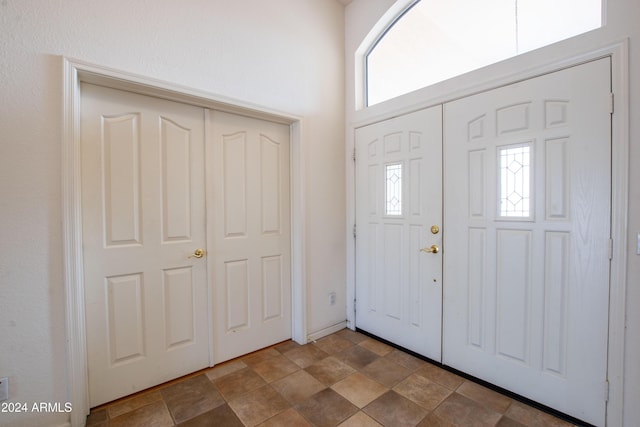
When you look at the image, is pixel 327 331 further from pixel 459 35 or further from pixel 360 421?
pixel 459 35

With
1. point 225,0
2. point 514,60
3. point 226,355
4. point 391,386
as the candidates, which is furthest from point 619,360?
point 225,0

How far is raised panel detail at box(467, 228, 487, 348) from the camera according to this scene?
1997 millimetres

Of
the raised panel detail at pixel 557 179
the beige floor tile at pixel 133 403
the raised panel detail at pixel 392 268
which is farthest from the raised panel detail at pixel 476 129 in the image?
the beige floor tile at pixel 133 403

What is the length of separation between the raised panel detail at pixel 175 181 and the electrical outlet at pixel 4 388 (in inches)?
40.0

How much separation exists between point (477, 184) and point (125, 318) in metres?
2.59

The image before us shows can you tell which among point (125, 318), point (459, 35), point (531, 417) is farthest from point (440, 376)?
point (459, 35)

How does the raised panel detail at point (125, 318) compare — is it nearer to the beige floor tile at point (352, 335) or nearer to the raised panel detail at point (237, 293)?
the raised panel detail at point (237, 293)

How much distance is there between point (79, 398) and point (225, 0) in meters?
2.81

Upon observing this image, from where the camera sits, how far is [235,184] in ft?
7.66

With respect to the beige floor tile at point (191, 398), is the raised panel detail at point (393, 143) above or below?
above

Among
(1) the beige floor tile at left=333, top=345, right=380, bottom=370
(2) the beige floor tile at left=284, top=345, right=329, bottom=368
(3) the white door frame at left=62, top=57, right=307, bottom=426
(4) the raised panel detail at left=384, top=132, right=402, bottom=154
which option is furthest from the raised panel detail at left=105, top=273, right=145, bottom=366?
(4) the raised panel detail at left=384, top=132, right=402, bottom=154

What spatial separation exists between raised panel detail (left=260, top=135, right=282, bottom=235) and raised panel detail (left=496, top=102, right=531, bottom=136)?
1738mm

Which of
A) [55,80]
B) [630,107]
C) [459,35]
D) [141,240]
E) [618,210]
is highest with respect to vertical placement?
[459,35]

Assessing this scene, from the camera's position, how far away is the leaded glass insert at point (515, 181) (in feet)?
5.87
